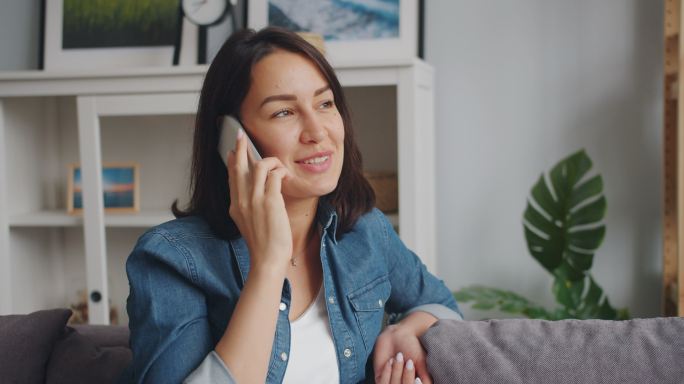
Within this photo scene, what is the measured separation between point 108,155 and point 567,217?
1.71 meters

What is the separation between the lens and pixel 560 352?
47.5 inches

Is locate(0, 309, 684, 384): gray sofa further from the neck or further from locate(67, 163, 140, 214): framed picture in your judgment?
locate(67, 163, 140, 214): framed picture

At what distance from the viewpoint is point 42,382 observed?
135cm

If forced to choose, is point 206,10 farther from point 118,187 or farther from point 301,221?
point 301,221

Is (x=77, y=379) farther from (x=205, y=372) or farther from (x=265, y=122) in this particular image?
(x=265, y=122)

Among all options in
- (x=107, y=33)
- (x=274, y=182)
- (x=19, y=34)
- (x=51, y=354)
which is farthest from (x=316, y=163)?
(x=19, y=34)

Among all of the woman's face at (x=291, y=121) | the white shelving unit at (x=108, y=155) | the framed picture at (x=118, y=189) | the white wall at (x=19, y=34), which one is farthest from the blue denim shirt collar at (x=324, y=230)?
the white wall at (x=19, y=34)

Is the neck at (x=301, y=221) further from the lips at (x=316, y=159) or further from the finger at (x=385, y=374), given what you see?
the finger at (x=385, y=374)

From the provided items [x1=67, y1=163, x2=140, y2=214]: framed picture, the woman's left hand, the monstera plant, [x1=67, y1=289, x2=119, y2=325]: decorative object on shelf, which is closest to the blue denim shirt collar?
the woman's left hand

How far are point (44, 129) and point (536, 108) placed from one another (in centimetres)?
184

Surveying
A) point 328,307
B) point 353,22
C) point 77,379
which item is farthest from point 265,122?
point 353,22

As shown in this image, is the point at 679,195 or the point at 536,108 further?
the point at 536,108

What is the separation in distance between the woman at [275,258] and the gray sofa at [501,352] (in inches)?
3.5

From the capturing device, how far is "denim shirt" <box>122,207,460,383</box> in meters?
1.06
